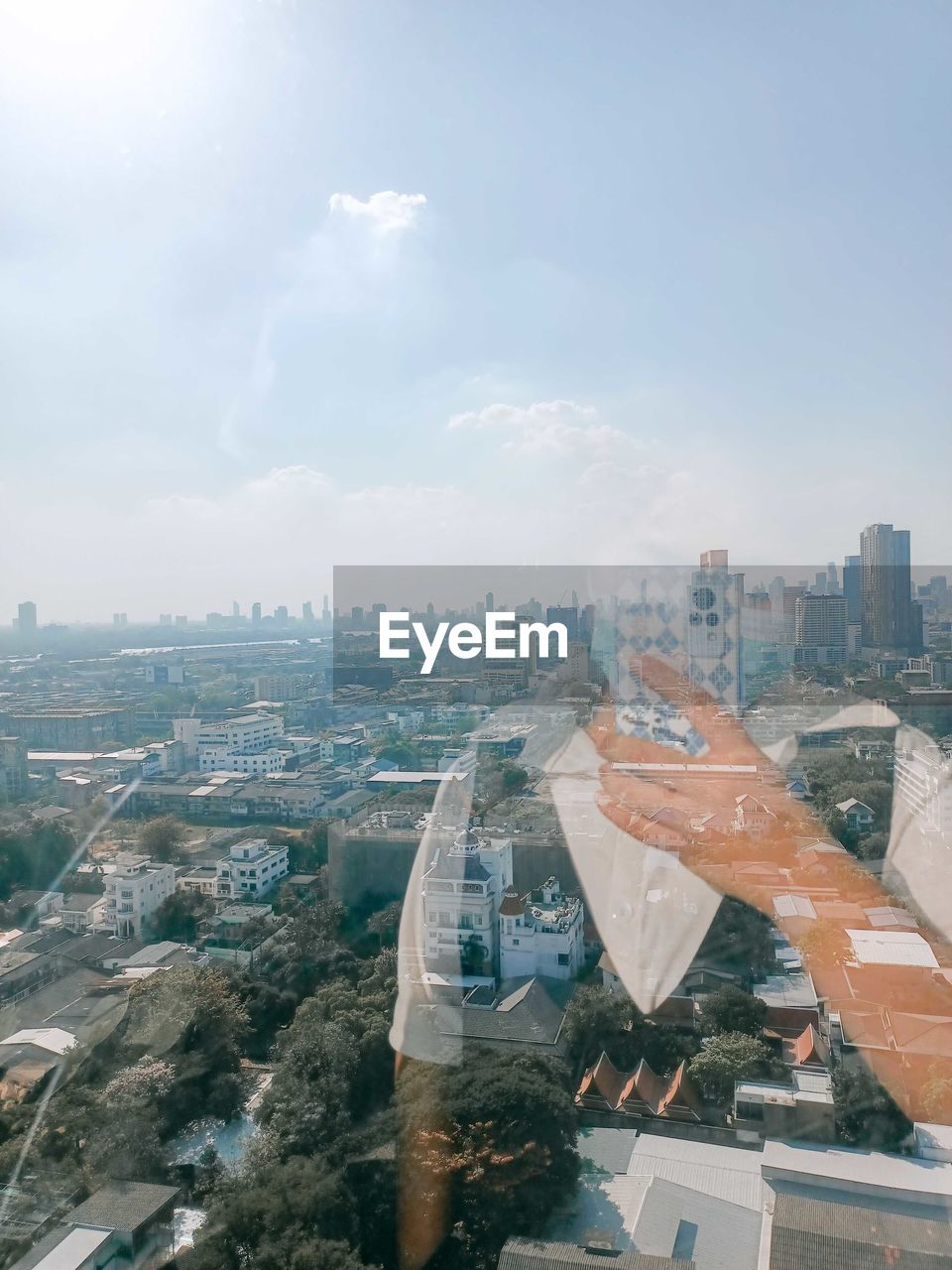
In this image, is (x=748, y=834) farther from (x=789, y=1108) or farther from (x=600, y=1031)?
(x=789, y=1108)

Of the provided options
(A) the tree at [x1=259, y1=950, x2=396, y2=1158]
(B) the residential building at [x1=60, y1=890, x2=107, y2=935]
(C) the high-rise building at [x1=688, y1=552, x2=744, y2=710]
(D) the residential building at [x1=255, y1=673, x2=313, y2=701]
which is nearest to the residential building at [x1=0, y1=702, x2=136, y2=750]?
(D) the residential building at [x1=255, y1=673, x2=313, y2=701]

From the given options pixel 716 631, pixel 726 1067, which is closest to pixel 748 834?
pixel 726 1067

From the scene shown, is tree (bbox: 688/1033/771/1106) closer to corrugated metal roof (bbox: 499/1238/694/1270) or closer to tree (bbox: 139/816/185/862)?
corrugated metal roof (bbox: 499/1238/694/1270)

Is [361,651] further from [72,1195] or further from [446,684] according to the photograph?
[72,1195]

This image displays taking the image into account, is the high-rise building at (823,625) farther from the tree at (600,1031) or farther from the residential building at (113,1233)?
the residential building at (113,1233)

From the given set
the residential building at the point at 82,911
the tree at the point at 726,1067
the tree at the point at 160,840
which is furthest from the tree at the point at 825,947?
the tree at the point at 160,840

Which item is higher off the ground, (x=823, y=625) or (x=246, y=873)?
(x=823, y=625)
